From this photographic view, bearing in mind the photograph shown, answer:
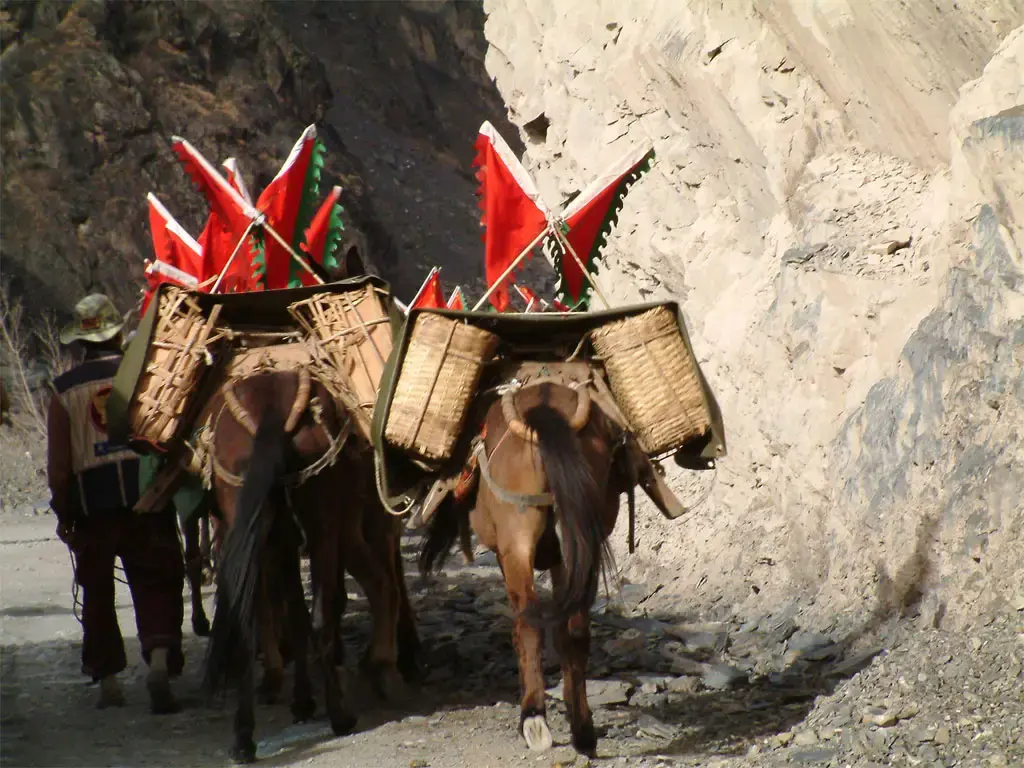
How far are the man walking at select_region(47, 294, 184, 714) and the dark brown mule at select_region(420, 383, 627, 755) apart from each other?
209 centimetres

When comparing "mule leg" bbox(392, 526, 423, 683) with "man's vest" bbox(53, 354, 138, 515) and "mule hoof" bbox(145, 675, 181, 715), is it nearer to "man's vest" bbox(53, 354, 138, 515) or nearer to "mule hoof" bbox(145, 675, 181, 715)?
"mule hoof" bbox(145, 675, 181, 715)

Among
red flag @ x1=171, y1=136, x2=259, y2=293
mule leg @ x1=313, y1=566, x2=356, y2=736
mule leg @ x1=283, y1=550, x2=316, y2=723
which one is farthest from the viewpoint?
red flag @ x1=171, y1=136, x2=259, y2=293

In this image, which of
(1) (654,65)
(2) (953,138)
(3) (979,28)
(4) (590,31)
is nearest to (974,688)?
(2) (953,138)

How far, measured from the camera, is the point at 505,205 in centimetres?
703

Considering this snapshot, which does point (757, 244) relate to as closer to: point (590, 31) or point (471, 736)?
point (590, 31)

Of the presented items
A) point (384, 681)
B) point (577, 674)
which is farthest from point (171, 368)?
point (577, 674)

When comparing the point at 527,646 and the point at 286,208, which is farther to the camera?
the point at 286,208

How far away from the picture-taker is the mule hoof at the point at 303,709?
641 centimetres

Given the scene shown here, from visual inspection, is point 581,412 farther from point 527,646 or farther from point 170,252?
point 170,252

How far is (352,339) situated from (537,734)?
224cm

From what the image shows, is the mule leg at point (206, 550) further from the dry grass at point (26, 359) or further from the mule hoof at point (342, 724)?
the dry grass at point (26, 359)

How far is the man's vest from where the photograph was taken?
270 inches

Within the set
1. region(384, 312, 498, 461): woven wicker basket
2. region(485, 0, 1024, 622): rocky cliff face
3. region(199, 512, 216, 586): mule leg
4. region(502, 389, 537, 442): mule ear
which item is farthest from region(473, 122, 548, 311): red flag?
region(199, 512, 216, 586): mule leg

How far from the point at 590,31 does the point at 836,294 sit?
16.1 ft
